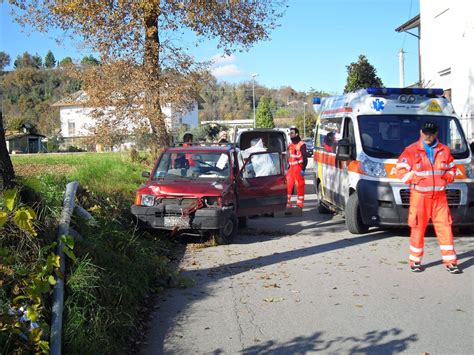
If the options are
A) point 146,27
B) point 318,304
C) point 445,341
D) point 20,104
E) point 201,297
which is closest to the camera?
point 445,341

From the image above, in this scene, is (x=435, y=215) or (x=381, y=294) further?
(x=435, y=215)

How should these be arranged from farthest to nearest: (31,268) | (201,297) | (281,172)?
(281,172) → (201,297) → (31,268)

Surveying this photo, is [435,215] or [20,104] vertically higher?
[20,104]

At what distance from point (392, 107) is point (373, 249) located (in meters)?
2.93

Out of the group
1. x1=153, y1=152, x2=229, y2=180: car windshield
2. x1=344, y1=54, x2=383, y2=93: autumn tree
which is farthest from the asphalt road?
x1=344, y1=54, x2=383, y2=93: autumn tree

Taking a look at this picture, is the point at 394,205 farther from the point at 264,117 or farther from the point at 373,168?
the point at 264,117

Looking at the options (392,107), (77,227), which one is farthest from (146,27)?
(77,227)

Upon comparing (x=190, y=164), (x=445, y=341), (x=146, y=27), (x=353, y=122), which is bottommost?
(x=445, y=341)

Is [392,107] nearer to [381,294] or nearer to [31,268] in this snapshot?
[381,294]

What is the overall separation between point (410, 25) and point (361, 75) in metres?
3.76

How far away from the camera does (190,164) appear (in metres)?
9.81

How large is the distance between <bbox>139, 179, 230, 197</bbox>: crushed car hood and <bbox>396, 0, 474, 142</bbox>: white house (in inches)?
472

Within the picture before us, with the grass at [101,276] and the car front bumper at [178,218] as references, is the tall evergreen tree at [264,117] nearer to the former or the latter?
the car front bumper at [178,218]

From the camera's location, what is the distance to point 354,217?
9609 millimetres
